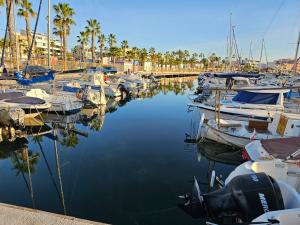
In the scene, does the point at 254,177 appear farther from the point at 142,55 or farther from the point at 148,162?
the point at 142,55

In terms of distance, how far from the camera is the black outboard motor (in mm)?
5109

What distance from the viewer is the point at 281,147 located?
841 cm

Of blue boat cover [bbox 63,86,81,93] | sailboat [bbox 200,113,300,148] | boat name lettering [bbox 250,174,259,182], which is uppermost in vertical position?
blue boat cover [bbox 63,86,81,93]

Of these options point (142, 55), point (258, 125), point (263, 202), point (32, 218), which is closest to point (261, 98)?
point (258, 125)

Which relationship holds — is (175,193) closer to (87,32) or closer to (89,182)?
(89,182)

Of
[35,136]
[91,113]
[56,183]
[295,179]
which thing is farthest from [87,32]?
[295,179]

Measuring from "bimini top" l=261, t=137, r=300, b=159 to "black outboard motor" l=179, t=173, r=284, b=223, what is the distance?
265 cm

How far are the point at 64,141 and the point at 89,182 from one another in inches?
224

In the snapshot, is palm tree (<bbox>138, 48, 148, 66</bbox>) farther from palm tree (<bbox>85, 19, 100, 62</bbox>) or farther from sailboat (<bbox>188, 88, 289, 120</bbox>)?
sailboat (<bbox>188, 88, 289, 120</bbox>)

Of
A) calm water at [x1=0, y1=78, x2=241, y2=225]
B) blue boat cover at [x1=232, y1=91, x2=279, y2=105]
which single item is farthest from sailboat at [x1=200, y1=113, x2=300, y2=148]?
blue boat cover at [x1=232, y1=91, x2=279, y2=105]

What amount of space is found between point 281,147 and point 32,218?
7499 mm

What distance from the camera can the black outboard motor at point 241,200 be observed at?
511 cm

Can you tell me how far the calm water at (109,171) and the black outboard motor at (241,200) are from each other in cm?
156

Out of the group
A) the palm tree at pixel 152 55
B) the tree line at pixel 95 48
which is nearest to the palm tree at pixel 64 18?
the tree line at pixel 95 48
